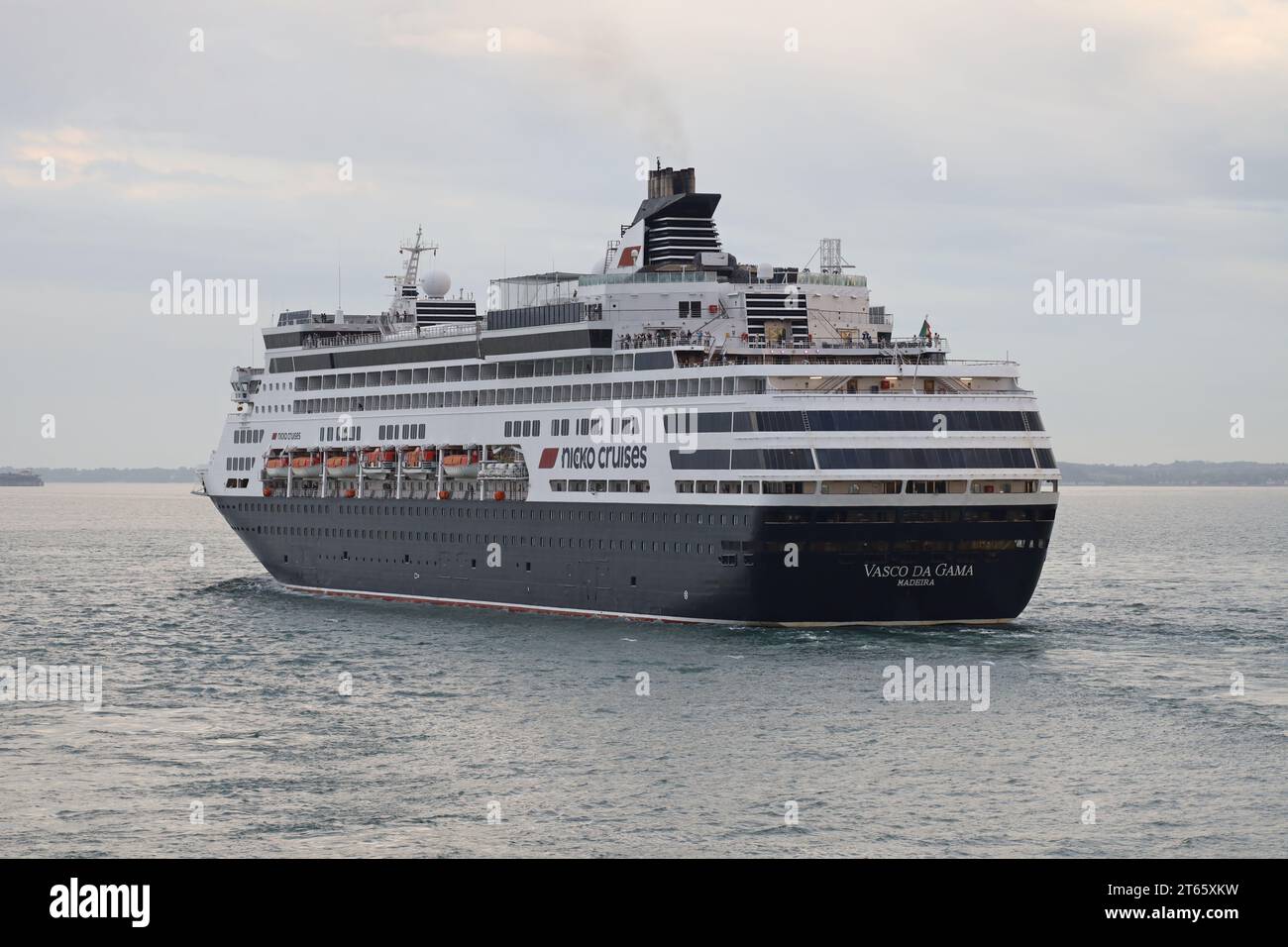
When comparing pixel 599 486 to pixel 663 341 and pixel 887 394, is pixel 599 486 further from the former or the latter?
pixel 887 394

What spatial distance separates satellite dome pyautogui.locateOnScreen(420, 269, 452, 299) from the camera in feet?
279

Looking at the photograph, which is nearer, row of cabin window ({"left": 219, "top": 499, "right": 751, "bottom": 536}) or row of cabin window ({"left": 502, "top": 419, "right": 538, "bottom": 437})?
row of cabin window ({"left": 219, "top": 499, "right": 751, "bottom": 536})

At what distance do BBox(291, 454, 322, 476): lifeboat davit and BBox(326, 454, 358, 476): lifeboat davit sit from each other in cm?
120

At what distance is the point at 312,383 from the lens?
8306 centimetres

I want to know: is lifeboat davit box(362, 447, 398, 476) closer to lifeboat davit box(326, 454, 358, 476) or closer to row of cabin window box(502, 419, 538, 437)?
lifeboat davit box(326, 454, 358, 476)

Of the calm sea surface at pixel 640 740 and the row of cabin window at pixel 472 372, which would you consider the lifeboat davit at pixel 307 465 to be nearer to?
the row of cabin window at pixel 472 372

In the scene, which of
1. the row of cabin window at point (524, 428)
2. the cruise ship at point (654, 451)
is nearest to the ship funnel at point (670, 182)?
the cruise ship at point (654, 451)

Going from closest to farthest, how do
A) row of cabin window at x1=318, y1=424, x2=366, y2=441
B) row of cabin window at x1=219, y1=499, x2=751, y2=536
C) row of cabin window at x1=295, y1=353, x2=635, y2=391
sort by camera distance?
1. row of cabin window at x1=219, y1=499, x2=751, y2=536
2. row of cabin window at x1=295, y1=353, x2=635, y2=391
3. row of cabin window at x1=318, y1=424, x2=366, y2=441

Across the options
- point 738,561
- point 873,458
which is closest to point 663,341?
point 738,561

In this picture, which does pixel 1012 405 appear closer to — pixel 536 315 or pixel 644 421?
pixel 644 421

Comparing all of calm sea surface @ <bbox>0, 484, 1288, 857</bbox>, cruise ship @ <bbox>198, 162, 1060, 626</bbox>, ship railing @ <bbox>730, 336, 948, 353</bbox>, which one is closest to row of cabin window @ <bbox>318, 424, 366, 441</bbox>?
cruise ship @ <bbox>198, 162, 1060, 626</bbox>

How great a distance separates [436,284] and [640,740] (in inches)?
1906

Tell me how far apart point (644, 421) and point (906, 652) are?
1556cm
